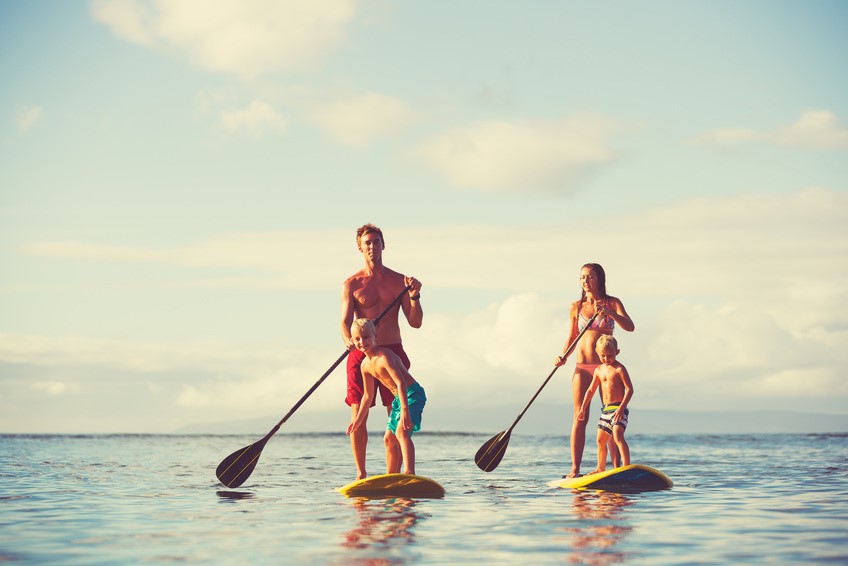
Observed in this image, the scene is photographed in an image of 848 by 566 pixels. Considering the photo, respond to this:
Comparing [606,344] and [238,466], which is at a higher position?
[606,344]

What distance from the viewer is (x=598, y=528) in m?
7.50

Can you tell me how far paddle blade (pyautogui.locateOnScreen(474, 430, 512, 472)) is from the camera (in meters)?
12.2

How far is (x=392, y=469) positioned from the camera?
1010 centimetres

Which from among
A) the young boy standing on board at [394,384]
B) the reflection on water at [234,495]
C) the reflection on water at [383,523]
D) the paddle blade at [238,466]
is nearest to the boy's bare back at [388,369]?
the young boy standing on board at [394,384]

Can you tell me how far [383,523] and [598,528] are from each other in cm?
162

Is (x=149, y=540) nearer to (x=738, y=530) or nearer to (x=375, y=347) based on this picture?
(x=375, y=347)

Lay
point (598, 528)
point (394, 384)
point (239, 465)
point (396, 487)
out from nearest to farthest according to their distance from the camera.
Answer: point (598, 528) < point (394, 384) < point (396, 487) < point (239, 465)

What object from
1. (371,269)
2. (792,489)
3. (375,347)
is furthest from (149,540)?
(792,489)

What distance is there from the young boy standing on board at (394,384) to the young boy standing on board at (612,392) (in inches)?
86.6

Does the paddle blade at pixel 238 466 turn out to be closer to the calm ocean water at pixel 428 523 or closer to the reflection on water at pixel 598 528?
the calm ocean water at pixel 428 523

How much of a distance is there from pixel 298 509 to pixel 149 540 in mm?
2150

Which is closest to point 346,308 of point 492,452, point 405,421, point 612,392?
point 405,421

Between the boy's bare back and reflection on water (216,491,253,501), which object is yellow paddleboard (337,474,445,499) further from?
reflection on water (216,491,253,501)

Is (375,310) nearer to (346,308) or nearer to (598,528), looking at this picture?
(346,308)
